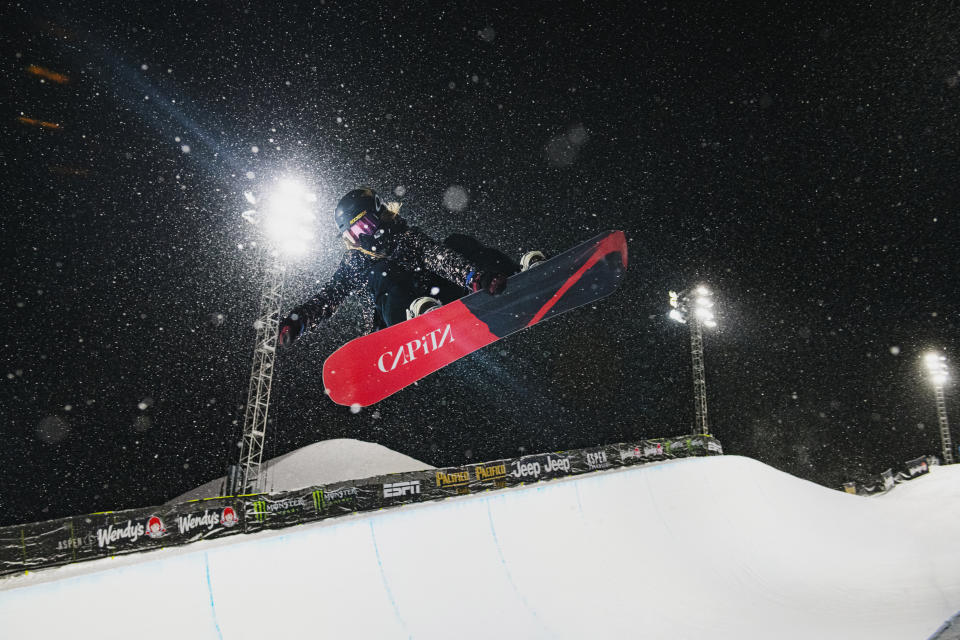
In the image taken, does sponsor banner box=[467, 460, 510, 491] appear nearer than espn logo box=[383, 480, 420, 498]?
No

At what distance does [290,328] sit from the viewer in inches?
160

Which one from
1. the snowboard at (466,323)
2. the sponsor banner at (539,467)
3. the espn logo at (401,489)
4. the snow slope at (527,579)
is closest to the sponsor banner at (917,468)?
the snow slope at (527,579)

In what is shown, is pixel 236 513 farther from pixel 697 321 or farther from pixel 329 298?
pixel 697 321

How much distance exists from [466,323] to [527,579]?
3310mm

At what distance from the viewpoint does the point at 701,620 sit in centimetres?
455

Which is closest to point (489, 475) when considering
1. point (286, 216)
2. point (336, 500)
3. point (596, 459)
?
point (336, 500)

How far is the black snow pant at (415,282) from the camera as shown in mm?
4031

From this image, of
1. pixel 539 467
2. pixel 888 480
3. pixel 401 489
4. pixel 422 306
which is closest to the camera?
pixel 422 306

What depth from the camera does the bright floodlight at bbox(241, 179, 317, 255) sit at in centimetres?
570

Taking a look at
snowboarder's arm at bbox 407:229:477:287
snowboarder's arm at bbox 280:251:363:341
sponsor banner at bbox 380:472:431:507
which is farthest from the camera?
sponsor banner at bbox 380:472:431:507

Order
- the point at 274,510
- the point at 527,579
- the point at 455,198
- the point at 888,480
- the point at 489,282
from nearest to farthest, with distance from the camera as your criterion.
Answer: the point at 489,282 < the point at 455,198 < the point at 527,579 < the point at 274,510 < the point at 888,480

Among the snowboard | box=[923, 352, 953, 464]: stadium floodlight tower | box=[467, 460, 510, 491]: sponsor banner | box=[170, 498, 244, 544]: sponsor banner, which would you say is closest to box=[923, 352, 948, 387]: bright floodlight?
box=[923, 352, 953, 464]: stadium floodlight tower

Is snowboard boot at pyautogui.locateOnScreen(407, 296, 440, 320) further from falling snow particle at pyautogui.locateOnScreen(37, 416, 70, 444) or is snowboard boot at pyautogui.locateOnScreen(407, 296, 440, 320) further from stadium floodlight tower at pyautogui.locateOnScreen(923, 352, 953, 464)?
stadium floodlight tower at pyautogui.locateOnScreen(923, 352, 953, 464)

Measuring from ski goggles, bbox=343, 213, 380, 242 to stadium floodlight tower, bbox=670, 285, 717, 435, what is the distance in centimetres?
1175
